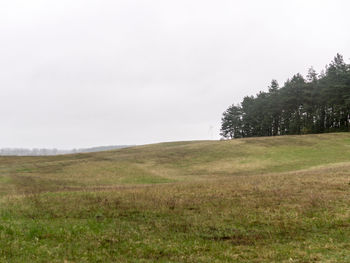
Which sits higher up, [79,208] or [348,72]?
[348,72]

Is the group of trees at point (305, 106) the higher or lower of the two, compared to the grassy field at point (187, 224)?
higher

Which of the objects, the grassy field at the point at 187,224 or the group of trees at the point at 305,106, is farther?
the group of trees at the point at 305,106

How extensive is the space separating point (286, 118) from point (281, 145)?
44974 mm

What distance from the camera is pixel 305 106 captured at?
84.2 metres

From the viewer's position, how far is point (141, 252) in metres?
10.0

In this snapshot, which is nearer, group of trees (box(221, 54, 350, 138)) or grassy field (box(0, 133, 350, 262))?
grassy field (box(0, 133, 350, 262))

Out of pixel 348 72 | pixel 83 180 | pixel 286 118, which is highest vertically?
pixel 348 72

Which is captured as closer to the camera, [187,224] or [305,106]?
[187,224]

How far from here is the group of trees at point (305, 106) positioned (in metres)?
77.8

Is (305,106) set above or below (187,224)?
above

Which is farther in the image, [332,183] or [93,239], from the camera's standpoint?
[332,183]

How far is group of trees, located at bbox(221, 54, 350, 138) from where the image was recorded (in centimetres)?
7781

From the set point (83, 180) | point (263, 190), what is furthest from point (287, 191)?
point (83, 180)

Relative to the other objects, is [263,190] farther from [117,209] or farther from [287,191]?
[117,209]
